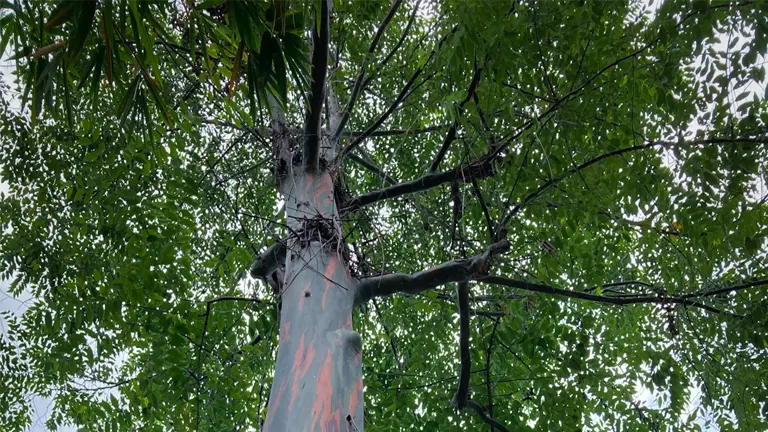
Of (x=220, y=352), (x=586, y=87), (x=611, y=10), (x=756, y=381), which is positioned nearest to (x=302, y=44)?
(x=586, y=87)

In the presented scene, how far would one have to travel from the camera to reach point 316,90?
245 cm

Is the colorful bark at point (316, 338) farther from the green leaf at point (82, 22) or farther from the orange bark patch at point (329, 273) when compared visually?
the green leaf at point (82, 22)

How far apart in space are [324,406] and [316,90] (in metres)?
1.33

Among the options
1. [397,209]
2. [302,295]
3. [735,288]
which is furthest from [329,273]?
[397,209]

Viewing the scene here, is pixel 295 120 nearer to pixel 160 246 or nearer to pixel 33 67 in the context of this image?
pixel 160 246

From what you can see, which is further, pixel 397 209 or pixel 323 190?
pixel 397 209

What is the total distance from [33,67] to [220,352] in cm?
214

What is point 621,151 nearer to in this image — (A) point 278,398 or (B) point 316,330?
(B) point 316,330

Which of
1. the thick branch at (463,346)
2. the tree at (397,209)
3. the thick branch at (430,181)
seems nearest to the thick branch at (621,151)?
the tree at (397,209)

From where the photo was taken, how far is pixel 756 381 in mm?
2604

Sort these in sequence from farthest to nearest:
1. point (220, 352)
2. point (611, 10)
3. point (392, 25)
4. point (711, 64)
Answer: point (392, 25), point (220, 352), point (611, 10), point (711, 64)

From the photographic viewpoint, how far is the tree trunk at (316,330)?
1.79m

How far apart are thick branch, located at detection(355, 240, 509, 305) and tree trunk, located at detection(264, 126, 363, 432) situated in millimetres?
111

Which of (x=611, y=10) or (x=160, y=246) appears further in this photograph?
(x=160, y=246)
